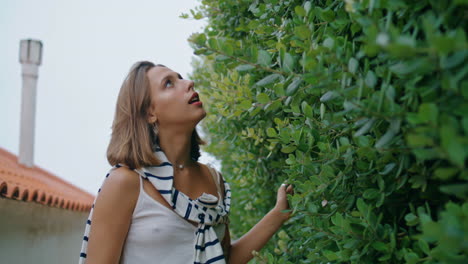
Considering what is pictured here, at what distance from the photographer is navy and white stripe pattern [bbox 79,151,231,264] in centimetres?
202

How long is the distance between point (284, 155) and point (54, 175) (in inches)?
306

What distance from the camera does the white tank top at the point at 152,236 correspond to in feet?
6.42

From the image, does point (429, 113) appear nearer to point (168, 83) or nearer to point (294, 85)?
point (294, 85)

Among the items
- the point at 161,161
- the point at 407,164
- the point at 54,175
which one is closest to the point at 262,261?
the point at 161,161

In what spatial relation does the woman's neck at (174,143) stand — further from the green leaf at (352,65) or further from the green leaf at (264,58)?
the green leaf at (352,65)

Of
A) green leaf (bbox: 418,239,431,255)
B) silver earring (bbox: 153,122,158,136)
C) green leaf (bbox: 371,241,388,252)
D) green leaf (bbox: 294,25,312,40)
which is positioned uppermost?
green leaf (bbox: 294,25,312,40)

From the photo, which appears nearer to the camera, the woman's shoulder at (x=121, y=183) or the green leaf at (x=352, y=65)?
the green leaf at (x=352, y=65)

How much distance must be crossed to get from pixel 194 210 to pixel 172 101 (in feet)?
1.81

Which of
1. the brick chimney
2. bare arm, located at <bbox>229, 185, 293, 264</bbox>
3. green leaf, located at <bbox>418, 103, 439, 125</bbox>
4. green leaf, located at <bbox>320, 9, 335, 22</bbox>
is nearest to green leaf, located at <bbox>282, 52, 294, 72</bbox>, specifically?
green leaf, located at <bbox>320, 9, 335, 22</bbox>

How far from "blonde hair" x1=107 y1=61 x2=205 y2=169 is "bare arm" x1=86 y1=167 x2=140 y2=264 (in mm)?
138

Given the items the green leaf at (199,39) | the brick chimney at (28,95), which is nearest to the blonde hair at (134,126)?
the green leaf at (199,39)

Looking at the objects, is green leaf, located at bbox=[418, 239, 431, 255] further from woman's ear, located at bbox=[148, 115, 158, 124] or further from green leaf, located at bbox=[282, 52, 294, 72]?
woman's ear, located at bbox=[148, 115, 158, 124]

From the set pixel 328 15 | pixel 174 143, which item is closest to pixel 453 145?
pixel 328 15

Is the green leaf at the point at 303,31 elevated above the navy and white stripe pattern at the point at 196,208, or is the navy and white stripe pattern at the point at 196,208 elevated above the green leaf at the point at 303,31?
the green leaf at the point at 303,31
